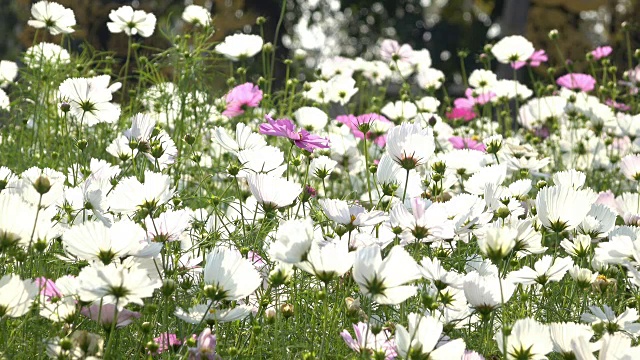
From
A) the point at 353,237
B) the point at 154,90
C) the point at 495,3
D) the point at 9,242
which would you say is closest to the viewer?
the point at 9,242

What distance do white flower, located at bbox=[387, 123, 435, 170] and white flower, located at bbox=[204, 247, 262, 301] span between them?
0.37 metres

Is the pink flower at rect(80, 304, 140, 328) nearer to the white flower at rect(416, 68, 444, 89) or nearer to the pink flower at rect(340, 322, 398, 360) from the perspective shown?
the pink flower at rect(340, 322, 398, 360)

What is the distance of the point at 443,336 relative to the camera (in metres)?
1.03

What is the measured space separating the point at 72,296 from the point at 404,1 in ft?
34.3

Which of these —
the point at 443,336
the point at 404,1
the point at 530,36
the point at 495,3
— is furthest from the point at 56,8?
the point at 404,1

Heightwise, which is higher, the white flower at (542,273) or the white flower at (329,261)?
the white flower at (542,273)

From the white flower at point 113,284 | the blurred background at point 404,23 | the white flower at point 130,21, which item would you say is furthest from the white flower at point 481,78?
the white flower at point 113,284

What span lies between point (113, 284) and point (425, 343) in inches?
12.9

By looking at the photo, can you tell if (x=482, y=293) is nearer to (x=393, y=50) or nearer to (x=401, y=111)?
(x=401, y=111)

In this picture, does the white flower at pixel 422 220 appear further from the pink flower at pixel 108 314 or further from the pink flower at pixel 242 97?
the pink flower at pixel 242 97

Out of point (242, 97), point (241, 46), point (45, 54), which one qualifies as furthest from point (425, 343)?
point (45, 54)

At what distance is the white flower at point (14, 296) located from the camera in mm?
869

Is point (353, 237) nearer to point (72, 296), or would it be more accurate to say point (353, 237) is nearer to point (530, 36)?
point (72, 296)

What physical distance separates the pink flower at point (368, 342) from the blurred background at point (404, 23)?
1342 millimetres
